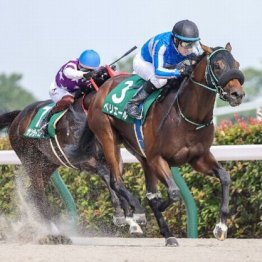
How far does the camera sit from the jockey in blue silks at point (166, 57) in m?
8.55

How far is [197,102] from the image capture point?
8.45 m

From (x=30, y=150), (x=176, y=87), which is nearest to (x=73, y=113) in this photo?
(x=30, y=150)

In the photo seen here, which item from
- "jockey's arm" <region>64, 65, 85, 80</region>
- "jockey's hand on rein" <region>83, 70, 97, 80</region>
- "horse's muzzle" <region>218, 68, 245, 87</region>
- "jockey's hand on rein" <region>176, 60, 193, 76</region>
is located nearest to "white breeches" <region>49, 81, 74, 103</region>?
"jockey's arm" <region>64, 65, 85, 80</region>

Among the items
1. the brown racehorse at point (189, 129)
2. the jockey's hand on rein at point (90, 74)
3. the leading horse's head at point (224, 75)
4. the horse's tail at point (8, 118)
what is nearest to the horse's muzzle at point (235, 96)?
the leading horse's head at point (224, 75)

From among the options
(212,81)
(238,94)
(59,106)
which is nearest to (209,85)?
(212,81)

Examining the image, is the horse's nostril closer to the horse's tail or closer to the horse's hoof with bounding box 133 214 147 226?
the horse's hoof with bounding box 133 214 147 226

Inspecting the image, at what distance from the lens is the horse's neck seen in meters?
8.40

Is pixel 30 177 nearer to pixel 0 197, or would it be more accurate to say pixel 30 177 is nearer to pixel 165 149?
pixel 0 197

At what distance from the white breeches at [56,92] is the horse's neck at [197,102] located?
206 cm

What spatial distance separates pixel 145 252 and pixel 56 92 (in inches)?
113

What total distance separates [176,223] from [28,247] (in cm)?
207

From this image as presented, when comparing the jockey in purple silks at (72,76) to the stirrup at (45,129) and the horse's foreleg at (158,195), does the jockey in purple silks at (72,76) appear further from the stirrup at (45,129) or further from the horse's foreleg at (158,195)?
the horse's foreleg at (158,195)

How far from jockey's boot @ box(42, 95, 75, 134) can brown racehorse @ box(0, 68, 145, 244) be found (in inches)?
2.2

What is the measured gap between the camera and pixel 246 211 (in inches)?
387
